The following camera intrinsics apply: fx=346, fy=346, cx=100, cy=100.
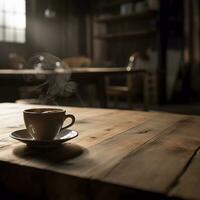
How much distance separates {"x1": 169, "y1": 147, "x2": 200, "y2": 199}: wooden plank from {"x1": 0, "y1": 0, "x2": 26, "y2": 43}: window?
535cm

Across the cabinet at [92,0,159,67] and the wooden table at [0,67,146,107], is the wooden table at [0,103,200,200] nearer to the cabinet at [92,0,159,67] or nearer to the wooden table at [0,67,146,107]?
the wooden table at [0,67,146,107]

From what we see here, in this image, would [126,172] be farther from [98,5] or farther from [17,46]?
[98,5]

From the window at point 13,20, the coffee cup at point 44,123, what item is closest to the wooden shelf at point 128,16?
the window at point 13,20

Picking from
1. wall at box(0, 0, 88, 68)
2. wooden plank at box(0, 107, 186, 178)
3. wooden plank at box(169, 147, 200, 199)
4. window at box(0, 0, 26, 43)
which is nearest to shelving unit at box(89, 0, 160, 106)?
wall at box(0, 0, 88, 68)

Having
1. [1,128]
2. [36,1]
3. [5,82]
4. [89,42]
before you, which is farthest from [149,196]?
[89,42]

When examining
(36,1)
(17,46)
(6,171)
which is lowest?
(6,171)

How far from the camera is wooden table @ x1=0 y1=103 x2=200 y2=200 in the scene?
0.48 metres

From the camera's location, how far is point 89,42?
268 inches

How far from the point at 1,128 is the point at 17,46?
499 centimetres

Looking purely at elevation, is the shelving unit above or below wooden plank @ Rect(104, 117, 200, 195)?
above

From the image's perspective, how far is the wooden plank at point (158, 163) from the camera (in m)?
0.48

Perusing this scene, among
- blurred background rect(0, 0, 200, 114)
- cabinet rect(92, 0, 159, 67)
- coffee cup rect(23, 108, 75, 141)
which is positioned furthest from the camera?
cabinet rect(92, 0, 159, 67)

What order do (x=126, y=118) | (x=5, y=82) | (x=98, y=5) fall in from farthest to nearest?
(x=98, y=5) < (x=5, y=82) < (x=126, y=118)

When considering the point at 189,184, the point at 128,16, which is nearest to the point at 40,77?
the point at 189,184
